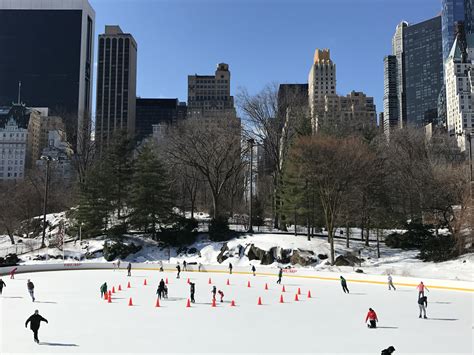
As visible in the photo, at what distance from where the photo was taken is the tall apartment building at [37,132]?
166363 mm

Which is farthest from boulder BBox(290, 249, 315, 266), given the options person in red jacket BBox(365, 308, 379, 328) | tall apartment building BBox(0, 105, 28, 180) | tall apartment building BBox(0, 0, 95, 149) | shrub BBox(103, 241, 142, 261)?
tall apartment building BBox(0, 0, 95, 149)

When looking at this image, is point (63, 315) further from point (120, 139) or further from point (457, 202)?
point (120, 139)

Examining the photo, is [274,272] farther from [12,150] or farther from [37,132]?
[37,132]

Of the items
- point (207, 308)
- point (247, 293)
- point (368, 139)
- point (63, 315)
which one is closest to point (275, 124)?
point (368, 139)

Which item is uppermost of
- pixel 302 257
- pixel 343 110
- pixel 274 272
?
pixel 343 110

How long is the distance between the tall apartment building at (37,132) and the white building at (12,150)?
5044 mm

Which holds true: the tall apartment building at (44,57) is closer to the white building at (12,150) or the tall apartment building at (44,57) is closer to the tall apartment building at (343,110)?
the white building at (12,150)

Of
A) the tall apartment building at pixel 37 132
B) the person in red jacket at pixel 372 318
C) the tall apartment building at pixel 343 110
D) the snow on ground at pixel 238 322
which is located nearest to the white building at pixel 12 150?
the tall apartment building at pixel 37 132

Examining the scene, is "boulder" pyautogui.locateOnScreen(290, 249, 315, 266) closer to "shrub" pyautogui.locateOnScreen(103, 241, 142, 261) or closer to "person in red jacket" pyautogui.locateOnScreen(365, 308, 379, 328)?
"shrub" pyautogui.locateOnScreen(103, 241, 142, 261)

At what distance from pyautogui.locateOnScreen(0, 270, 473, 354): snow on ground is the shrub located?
55.3 feet

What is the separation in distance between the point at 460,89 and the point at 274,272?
595 ft

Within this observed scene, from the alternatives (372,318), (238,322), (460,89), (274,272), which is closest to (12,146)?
(274,272)

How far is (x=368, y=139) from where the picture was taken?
160 feet

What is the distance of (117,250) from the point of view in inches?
1695
